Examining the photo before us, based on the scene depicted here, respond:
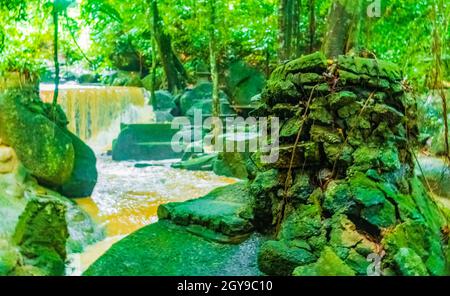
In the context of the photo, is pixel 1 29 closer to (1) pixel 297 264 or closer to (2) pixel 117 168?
(1) pixel 297 264

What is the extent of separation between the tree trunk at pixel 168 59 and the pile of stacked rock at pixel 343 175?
903cm

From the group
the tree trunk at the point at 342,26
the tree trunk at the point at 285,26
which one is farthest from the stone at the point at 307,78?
the tree trunk at the point at 285,26

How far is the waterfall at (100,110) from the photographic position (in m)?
9.81

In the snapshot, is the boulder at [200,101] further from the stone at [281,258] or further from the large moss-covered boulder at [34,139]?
the stone at [281,258]

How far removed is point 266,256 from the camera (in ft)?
7.77

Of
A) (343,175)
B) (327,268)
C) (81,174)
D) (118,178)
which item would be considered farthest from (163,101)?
(327,268)

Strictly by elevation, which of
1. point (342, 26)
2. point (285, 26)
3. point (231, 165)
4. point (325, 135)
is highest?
point (285, 26)

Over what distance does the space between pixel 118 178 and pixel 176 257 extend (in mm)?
5225

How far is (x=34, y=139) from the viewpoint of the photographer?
5141 millimetres

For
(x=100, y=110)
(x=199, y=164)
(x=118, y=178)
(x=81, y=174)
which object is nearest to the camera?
(x=81, y=174)

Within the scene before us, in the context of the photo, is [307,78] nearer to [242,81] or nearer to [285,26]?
[285,26]

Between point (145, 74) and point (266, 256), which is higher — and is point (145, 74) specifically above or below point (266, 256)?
above
